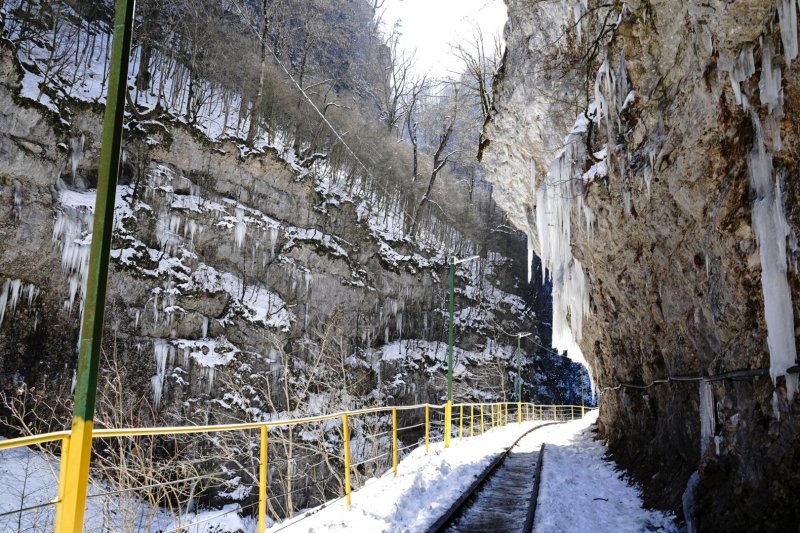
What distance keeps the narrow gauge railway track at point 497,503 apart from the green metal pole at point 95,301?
159 inches

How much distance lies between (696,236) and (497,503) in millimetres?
4837

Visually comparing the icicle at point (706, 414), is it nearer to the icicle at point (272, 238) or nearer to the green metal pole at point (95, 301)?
the green metal pole at point (95, 301)

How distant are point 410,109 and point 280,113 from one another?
11.3 metres

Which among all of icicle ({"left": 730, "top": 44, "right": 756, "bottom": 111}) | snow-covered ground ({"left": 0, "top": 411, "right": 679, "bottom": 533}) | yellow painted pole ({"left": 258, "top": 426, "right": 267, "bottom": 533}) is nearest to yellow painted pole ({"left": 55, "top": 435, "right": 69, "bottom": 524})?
snow-covered ground ({"left": 0, "top": 411, "right": 679, "bottom": 533})

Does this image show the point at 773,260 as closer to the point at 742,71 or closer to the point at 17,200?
the point at 742,71

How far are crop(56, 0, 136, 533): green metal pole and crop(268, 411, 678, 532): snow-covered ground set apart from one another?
118 inches

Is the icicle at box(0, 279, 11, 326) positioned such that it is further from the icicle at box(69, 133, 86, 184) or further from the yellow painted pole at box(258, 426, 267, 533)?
the yellow painted pole at box(258, 426, 267, 533)

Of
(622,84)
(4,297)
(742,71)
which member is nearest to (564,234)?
(622,84)

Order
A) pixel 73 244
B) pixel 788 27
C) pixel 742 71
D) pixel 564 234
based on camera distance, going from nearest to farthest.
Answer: pixel 788 27 → pixel 742 71 → pixel 564 234 → pixel 73 244

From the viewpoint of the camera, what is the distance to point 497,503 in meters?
7.83

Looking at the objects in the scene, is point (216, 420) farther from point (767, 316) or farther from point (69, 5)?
point (69, 5)

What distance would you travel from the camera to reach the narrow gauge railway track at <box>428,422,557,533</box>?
637cm

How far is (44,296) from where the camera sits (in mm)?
19109

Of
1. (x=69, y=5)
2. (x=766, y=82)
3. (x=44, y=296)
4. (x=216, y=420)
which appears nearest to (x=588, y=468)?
(x=766, y=82)
